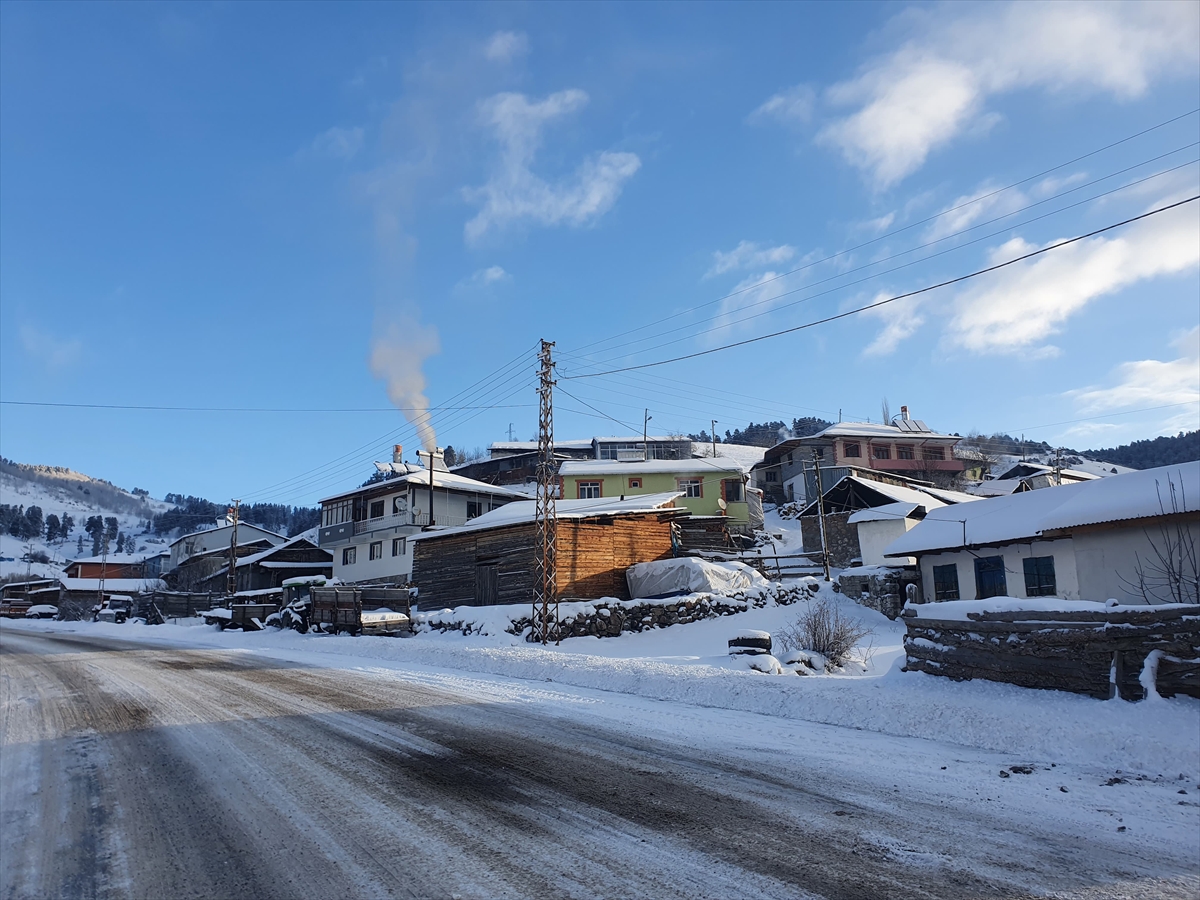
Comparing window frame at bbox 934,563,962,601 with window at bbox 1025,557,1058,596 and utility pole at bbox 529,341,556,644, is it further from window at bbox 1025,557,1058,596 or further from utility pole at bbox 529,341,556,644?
utility pole at bbox 529,341,556,644

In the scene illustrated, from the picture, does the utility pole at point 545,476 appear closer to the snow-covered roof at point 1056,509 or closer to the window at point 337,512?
the snow-covered roof at point 1056,509

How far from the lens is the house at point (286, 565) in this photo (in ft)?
215

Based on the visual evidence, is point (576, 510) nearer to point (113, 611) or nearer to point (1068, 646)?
point (1068, 646)

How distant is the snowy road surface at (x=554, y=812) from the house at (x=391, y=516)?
140 feet

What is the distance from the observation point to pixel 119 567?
9375 cm

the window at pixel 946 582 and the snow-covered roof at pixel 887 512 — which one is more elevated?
the snow-covered roof at pixel 887 512

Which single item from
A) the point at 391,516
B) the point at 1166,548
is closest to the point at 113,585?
the point at 391,516

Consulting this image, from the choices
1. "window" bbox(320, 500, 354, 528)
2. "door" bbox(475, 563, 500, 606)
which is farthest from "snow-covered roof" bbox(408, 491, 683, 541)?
"window" bbox(320, 500, 354, 528)

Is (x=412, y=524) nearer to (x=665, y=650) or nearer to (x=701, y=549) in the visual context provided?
(x=701, y=549)

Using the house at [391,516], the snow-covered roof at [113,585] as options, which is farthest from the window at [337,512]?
the snow-covered roof at [113,585]

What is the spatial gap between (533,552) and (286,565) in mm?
43425

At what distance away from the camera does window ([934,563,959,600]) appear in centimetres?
2605

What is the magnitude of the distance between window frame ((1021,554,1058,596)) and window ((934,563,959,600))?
304 centimetres

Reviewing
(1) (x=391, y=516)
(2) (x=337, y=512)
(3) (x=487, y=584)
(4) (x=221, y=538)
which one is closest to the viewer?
(3) (x=487, y=584)
